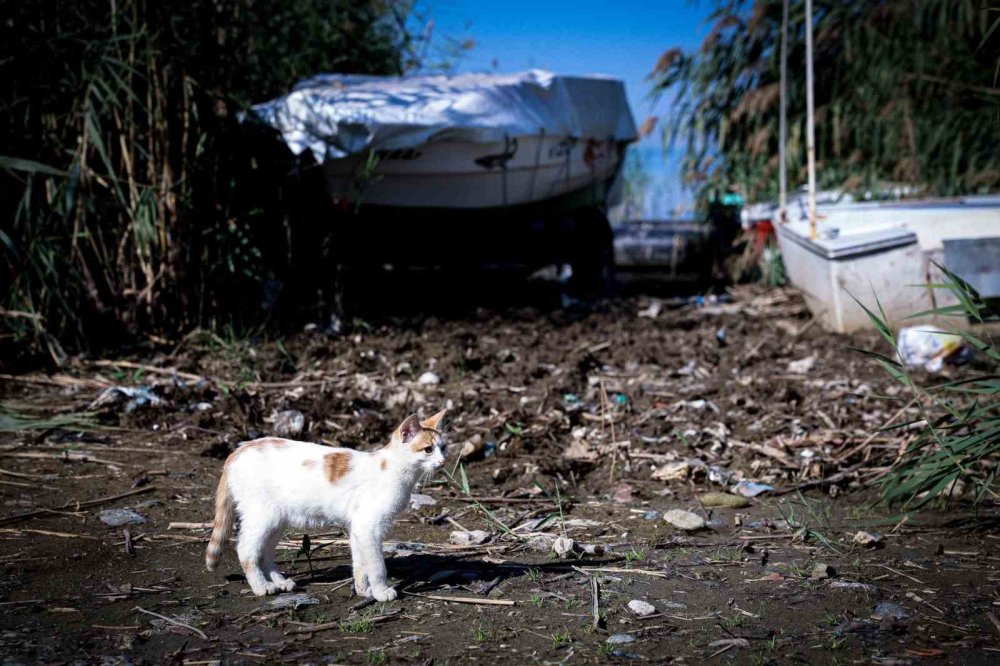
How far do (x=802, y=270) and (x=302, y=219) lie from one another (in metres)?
4.46

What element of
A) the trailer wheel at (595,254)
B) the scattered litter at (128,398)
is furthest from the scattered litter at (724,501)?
the trailer wheel at (595,254)

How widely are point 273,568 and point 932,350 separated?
5256 mm

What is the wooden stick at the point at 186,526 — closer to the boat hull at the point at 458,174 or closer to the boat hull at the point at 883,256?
the boat hull at the point at 458,174

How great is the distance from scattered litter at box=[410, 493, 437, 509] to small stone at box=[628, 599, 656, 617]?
140cm

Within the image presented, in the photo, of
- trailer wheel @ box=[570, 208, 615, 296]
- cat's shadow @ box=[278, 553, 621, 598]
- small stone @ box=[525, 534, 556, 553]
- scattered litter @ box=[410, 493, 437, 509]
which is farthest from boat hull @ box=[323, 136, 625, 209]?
cat's shadow @ box=[278, 553, 621, 598]

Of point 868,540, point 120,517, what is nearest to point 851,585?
point 868,540

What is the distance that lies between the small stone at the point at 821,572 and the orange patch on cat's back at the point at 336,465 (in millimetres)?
1739

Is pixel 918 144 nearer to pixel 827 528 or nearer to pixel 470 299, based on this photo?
pixel 470 299

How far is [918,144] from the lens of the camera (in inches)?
407

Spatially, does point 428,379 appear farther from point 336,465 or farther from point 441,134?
point 336,465

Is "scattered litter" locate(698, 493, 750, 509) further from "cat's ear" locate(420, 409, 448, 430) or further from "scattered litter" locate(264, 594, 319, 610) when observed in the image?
"scattered litter" locate(264, 594, 319, 610)

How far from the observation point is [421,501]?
14.0 ft

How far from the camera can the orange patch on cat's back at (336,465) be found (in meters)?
3.09

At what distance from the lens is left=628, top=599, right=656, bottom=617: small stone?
9.89 feet
